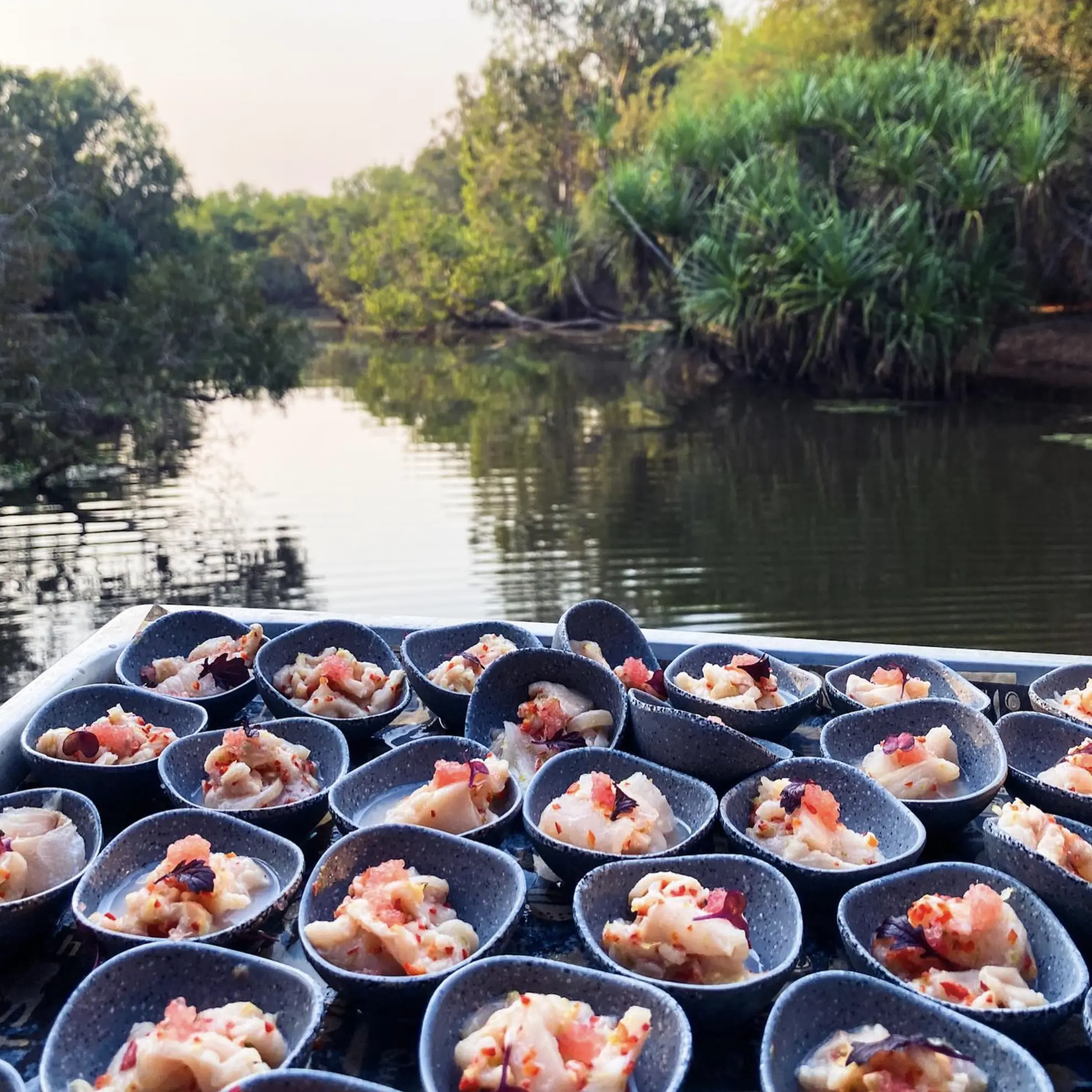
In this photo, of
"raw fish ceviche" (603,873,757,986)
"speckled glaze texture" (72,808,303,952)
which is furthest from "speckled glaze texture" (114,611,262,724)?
"raw fish ceviche" (603,873,757,986)

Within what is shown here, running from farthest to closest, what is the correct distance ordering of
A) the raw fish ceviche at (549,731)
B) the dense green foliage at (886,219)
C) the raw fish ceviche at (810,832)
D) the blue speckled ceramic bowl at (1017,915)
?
1. the dense green foliage at (886,219)
2. the raw fish ceviche at (549,731)
3. the raw fish ceviche at (810,832)
4. the blue speckled ceramic bowl at (1017,915)

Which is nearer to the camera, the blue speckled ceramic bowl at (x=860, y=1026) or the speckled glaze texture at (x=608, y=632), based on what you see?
the blue speckled ceramic bowl at (x=860, y=1026)

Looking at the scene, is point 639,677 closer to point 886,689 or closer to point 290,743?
point 886,689

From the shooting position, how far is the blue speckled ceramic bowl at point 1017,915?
1252mm

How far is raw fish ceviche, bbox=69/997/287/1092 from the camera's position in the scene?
1.18 meters

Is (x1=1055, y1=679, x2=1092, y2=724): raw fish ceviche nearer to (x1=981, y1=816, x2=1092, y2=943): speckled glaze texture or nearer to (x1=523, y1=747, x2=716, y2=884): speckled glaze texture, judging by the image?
(x1=981, y1=816, x2=1092, y2=943): speckled glaze texture

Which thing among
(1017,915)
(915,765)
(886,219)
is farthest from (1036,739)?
(886,219)

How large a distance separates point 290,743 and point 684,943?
0.94 meters

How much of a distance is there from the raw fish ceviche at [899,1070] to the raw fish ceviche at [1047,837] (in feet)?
1.26

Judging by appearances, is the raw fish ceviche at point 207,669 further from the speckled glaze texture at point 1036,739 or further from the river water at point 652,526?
→ the river water at point 652,526

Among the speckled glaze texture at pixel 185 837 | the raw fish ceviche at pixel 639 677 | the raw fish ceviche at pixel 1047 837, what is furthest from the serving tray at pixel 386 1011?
the raw fish ceviche at pixel 639 677

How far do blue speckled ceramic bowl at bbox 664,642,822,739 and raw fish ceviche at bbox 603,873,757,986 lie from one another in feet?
1.79

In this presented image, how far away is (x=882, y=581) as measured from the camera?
6.46m

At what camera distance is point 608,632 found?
238 cm
